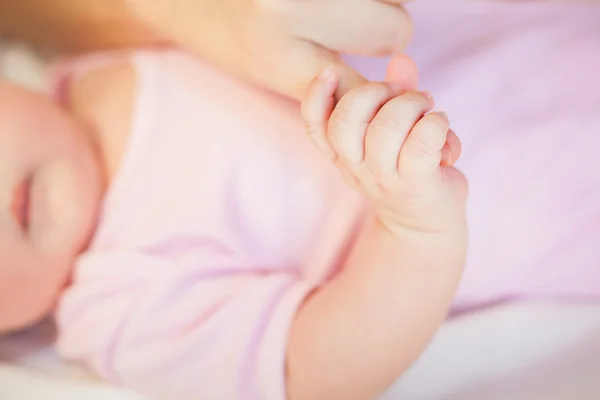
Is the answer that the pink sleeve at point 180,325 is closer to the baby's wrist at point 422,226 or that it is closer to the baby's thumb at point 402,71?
the baby's wrist at point 422,226

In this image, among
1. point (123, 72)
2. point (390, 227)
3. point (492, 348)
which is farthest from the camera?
point (123, 72)

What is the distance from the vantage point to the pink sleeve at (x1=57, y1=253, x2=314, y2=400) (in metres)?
0.62

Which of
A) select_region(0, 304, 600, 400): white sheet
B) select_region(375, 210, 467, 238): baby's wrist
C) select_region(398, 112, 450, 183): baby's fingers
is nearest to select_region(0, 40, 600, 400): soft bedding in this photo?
select_region(0, 304, 600, 400): white sheet

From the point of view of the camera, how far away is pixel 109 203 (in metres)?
0.72

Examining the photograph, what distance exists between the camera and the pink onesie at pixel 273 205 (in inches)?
24.7

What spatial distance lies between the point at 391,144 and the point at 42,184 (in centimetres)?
42

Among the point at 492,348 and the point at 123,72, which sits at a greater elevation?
the point at 123,72

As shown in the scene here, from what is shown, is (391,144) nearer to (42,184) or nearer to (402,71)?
(402,71)

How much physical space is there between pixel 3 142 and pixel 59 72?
22 centimetres

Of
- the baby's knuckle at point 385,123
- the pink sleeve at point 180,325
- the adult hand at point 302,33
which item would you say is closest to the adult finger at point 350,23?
the adult hand at point 302,33

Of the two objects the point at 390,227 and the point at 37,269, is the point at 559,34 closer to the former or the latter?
the point at 390,227

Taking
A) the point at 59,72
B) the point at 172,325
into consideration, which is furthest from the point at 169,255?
the point at 59,72

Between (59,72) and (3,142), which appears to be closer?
(3,142)

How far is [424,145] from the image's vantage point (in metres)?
0.44
